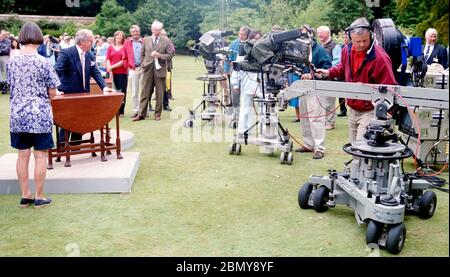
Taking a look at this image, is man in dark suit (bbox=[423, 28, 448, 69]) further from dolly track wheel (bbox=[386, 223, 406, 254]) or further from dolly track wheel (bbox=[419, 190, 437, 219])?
dolly track wheel (bbox=[386, 223, 406, 254])

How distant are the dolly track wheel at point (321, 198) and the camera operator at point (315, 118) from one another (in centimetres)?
222

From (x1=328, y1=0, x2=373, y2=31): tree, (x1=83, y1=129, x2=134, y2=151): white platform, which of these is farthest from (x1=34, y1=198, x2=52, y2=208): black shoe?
(x1=328, y1=0, x2=373, y2=31): tree

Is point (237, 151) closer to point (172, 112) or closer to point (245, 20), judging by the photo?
point (172, 112)

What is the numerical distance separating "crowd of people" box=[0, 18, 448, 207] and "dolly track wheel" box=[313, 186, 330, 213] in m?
0.69

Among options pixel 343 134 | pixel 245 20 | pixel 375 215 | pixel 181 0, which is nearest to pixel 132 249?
pixel 375 215

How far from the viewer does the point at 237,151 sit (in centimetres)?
710

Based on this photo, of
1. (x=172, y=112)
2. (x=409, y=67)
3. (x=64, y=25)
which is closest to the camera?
(x=409, y=67)

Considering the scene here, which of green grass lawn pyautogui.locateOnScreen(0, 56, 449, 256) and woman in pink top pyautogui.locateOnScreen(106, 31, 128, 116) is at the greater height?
woman in pink top pyautogui.locateOnScreen(106, 31, 128, 116)

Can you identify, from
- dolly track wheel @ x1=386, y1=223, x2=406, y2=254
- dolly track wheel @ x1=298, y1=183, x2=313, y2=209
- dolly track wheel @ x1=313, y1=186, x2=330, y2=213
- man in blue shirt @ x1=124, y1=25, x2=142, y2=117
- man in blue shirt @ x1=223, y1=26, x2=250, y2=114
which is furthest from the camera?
man in blue shirt @ x1=124, y1=25, x2=142, y2=117

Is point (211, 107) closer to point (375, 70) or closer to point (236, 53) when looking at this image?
point (236, 53)

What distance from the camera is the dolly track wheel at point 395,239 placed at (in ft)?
12.5

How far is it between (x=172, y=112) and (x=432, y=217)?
7164mm

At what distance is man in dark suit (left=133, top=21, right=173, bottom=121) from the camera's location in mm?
9742
